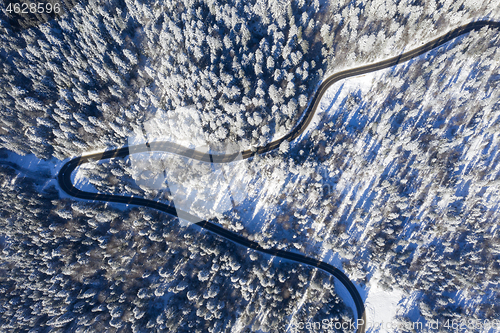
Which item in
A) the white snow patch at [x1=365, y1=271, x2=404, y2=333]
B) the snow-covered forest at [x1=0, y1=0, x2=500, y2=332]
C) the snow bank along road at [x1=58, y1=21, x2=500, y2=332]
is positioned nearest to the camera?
the snow-covered forest at [x1=0, y1=0, x2=500, y2=332]

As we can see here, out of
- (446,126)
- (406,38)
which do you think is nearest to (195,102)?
(406,38)

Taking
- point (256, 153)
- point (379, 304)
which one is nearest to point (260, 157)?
point (256, 153)

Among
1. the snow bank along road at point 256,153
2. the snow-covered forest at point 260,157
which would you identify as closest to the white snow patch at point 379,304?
the snow-covered forest at point 260,157

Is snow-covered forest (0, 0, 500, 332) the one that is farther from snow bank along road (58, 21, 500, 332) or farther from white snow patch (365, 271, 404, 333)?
snow bank along road (58, 21, 500, 332)

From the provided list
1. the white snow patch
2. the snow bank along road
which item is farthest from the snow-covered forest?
the snow bank along road

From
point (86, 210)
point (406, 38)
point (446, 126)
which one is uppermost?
point (406, 38)

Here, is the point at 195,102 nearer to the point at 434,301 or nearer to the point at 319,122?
the point at 319,122

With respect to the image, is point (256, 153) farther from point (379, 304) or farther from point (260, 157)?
point (379, 304)
